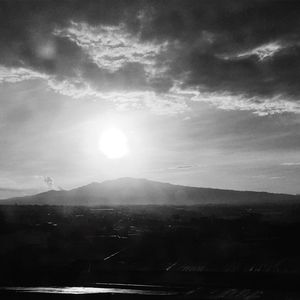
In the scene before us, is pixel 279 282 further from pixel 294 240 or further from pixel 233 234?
pixel 233 234

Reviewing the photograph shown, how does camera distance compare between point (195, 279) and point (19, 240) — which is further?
point (19, 240)

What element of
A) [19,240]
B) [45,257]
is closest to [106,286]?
[45,257]

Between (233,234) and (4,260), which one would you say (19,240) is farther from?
(233,234)

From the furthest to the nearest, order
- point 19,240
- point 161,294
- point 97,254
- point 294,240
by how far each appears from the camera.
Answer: point 19,240
point 294,240
point 97,254
point 161,294

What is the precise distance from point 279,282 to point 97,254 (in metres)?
15.8

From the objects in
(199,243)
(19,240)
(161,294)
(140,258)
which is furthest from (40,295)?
(19,240)

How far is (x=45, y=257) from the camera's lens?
2947cm

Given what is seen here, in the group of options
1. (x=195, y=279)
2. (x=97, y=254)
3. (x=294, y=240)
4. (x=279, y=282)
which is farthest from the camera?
(x=294, y=240)

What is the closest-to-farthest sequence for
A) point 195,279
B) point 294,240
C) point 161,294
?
point 161,294
point 195,279
point 294,240

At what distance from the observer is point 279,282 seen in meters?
19.9

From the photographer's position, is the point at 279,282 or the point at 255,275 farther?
the point at 255,275

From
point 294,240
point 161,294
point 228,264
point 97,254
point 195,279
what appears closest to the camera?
point 161,294

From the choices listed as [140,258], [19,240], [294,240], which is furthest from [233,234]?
[19,240]

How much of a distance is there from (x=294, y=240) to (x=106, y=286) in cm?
1995
